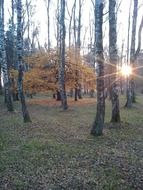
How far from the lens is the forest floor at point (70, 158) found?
7.77 meters

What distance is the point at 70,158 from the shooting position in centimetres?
980

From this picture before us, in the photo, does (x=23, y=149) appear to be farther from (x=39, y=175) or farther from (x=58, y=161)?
(x=39, y=175)

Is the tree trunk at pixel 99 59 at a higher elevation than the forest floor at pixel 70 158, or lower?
higher

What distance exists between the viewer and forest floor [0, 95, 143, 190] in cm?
777

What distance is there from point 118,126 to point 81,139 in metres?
3.48

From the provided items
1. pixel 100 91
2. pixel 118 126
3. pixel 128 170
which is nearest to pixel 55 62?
pixel 118 126

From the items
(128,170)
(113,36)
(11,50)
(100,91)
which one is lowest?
(128,170)

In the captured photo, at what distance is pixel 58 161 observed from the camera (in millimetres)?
9500

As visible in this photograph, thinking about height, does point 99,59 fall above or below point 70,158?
above

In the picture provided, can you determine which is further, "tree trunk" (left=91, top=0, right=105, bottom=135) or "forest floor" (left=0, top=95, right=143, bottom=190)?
→ "tree trunk" (left=91, top=0, right=105, bottom=135)

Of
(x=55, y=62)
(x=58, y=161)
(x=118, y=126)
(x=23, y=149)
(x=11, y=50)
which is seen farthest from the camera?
(x=11, y=50)

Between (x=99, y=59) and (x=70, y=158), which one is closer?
Answer: (x=70, y=158)

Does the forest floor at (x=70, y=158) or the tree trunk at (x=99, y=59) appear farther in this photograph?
the tree trunk at (x=99, y=59)

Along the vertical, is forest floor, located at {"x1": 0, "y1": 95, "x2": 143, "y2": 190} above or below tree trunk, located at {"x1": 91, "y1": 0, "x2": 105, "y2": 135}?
below
